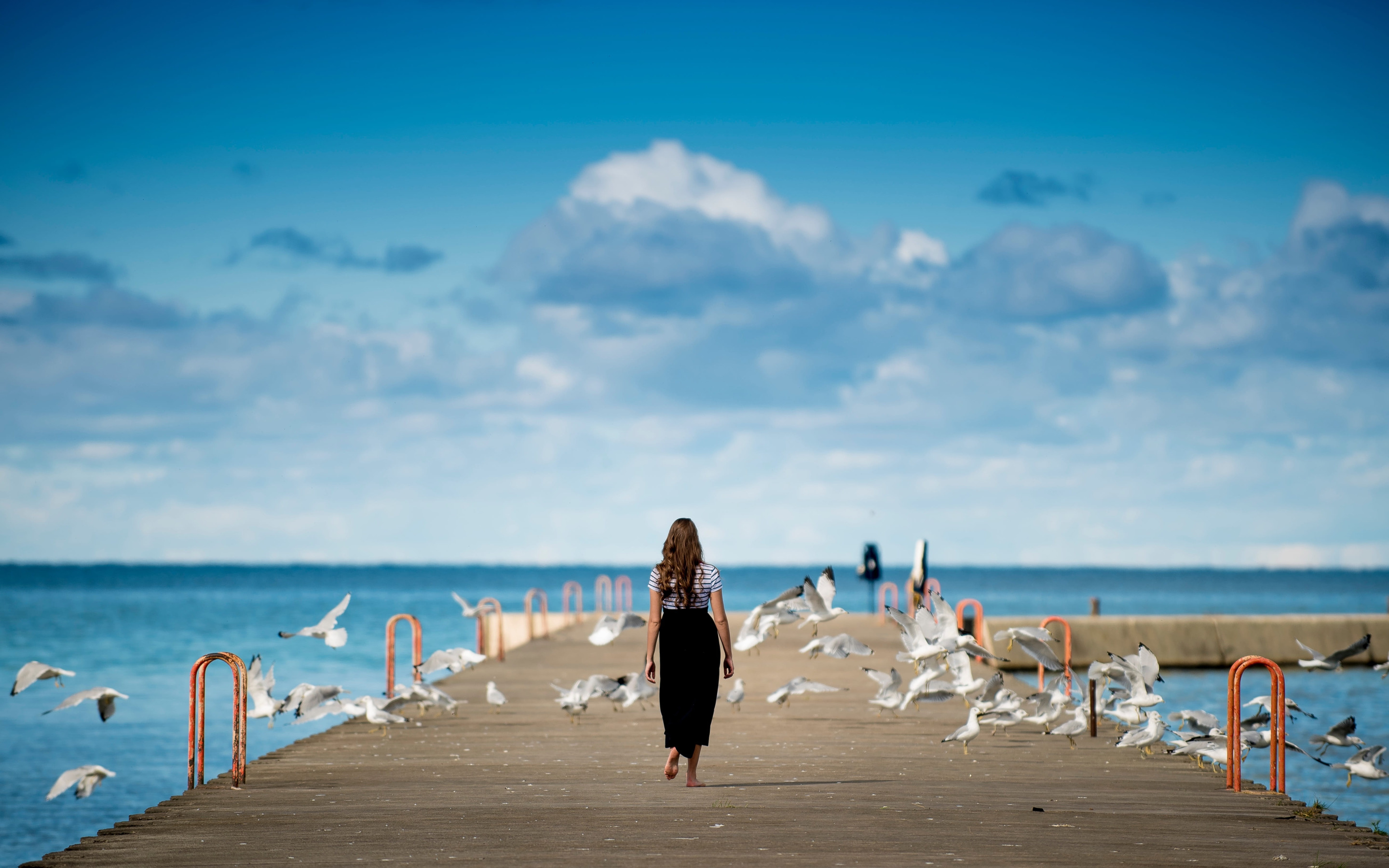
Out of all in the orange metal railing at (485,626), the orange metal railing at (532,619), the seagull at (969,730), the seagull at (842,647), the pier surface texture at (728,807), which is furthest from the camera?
the orange metal railing at (532,619)

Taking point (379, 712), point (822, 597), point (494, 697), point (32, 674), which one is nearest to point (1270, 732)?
point (822, 597)

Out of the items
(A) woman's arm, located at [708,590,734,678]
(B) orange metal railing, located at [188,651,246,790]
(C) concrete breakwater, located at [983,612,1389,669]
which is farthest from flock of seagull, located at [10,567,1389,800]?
(C) concrete breakwater, located at [983,612,1389,669]

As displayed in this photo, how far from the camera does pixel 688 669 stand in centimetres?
887

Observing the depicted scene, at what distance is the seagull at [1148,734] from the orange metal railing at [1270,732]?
0.72m

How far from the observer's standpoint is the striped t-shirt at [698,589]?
349 inches

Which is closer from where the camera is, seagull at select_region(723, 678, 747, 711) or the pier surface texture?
the pier surface texture

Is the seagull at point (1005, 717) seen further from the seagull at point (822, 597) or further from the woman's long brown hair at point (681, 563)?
the woman's long brown hair at point (681, 563)

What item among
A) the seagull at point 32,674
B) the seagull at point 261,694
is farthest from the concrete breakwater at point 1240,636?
the seagull at point 32,674

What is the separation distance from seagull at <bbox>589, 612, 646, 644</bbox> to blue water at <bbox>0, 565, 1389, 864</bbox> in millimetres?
6685

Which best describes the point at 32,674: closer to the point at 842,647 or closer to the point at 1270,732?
the point at 842,647

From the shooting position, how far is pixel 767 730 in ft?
42.2

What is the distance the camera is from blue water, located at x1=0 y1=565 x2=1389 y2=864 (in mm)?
17344

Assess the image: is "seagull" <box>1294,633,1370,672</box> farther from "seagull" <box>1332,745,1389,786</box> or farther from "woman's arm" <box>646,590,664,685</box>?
"woman's arm" <box>646,590,664,685</box>

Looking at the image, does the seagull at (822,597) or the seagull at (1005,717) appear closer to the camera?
the seagull at (1005,717)
